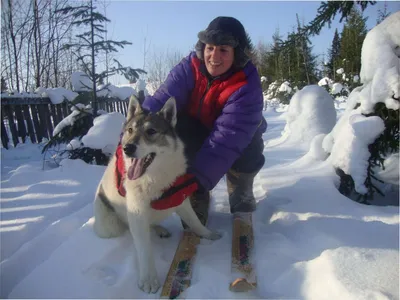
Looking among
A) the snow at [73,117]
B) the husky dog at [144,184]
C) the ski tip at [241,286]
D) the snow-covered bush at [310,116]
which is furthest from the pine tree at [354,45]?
the ski tip at [241,286]

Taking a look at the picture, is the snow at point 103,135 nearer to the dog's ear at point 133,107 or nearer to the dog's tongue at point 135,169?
the dog's ear at point 133,107

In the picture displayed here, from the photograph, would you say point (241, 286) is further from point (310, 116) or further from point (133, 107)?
point (310, 116)

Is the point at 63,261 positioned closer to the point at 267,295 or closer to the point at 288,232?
the point at 267,295

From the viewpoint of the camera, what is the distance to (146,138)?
2.18 m

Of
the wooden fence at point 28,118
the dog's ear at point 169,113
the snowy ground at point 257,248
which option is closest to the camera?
the snowy ground at point 257,248

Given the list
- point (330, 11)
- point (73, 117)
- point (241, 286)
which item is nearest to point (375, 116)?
point (330, 11)

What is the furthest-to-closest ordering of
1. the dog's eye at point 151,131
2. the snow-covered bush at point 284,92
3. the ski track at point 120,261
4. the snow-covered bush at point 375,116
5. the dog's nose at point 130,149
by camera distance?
the snow-covered bush at point 284,92 → the snow-covered bush at point 375,116 → the dog's eye at point 151,131 → the dog's nose at point 130,149 → the ski track at point 120,261

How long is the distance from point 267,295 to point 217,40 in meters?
2.00

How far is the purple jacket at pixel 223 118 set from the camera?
2438 mm

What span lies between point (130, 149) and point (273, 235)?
1.35 m

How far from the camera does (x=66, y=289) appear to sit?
6.07 feet

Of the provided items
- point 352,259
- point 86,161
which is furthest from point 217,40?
point 86,161

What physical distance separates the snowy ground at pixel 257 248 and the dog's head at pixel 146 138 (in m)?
0.71

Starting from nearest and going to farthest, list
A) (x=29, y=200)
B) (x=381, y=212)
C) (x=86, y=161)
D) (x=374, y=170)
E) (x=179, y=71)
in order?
(x=381, y=212) → (x=179, y=71) → (x=374, y=170) → (x=29, y=200) → (x=86, y=161)
